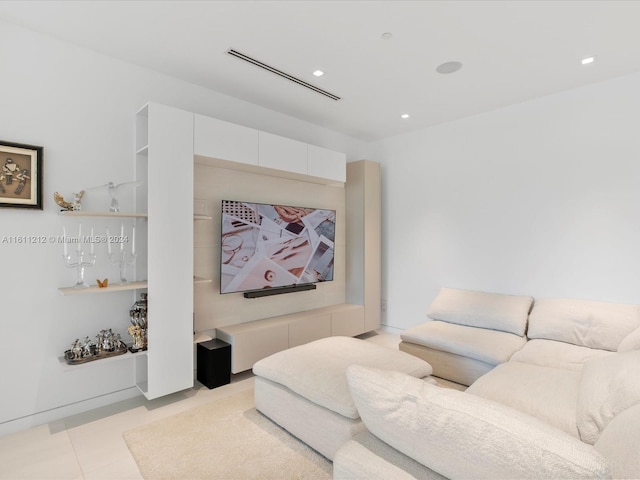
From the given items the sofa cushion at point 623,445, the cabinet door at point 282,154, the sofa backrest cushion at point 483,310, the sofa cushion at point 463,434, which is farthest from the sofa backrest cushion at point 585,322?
the cabinet door at point 282,154

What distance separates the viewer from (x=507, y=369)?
252 cm

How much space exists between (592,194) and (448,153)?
1572mm

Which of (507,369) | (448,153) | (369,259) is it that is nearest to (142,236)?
(369,259)

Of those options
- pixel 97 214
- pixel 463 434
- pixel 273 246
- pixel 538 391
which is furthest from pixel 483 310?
pixel 97 214

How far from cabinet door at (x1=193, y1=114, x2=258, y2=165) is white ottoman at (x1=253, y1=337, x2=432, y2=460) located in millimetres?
1845

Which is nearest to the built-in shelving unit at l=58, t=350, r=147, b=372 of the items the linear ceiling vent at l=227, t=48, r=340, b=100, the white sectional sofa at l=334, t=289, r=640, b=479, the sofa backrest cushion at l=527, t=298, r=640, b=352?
the white sectional sofa at l=334, t=289, r=640, b=479

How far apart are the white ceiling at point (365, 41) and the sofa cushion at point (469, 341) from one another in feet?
7.79

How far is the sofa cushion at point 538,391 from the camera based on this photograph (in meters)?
1.86

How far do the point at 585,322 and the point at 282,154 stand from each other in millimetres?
3203

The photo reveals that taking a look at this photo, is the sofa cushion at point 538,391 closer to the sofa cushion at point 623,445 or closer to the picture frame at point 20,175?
the sofa cushion at point 623,445

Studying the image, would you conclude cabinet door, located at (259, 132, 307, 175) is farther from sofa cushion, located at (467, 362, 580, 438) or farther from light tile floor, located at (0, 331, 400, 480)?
sofa cushion, located at (467, 362, 580, 438)

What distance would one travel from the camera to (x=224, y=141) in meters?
3.21

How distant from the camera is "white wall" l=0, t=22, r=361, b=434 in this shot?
7.95ft

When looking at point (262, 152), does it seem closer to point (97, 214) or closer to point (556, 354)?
point (97, 214)
